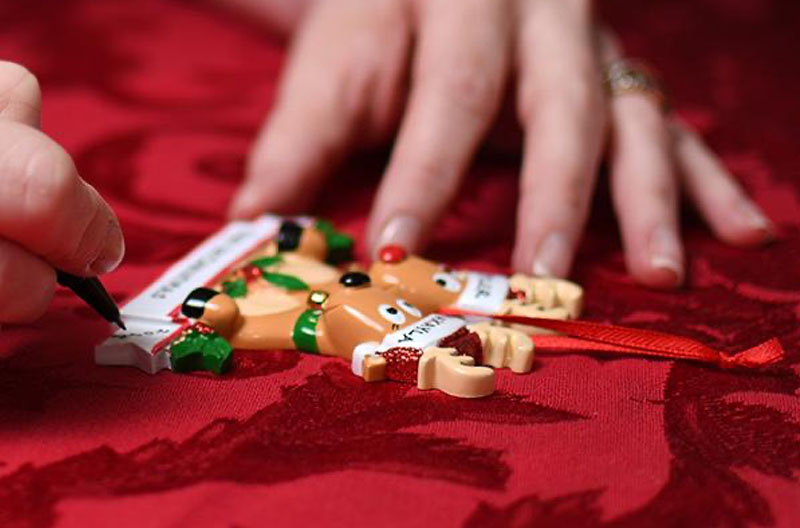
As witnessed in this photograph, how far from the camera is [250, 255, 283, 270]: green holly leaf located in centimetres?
64

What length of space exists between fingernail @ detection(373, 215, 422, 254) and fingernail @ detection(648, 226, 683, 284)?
0.57 ft

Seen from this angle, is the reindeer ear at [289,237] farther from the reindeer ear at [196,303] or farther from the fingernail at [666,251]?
the fingernail at [666,251]

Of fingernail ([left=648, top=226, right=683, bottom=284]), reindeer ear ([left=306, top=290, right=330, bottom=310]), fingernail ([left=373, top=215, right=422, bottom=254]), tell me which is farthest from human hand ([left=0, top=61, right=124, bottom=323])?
fingernail ([left=648, top=226, right=683, bottom=284])

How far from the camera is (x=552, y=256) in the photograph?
71 centimetres

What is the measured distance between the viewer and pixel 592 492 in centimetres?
46

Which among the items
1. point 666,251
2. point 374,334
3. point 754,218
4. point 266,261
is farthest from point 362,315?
point 754,218

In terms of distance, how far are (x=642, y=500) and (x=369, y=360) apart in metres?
0.16

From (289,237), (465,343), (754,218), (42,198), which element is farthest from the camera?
(754,218)

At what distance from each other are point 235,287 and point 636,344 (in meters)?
0.25

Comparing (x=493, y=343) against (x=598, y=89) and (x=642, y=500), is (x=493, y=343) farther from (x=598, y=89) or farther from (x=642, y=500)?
(x=598, y=89)

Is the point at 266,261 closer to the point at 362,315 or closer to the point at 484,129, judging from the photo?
the point at 362,315

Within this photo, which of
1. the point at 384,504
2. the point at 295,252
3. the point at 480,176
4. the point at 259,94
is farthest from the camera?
the point at 259,94

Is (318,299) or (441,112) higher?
(441,112)

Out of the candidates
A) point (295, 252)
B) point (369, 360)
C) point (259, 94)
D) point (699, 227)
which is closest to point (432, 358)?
point (369, 360)
